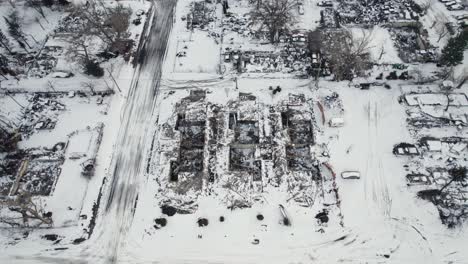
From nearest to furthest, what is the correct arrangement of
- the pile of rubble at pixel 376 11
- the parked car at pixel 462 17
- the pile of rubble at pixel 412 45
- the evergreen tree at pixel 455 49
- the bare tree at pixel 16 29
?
the evergreen tree at pixel 455 49, the pile of rubble at pixel 412 45, the parked car at pixel 462 17, the bare tree at pixel 16 29, the pile of rubble at pixel 376 11

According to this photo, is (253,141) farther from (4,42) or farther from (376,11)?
(4,42)

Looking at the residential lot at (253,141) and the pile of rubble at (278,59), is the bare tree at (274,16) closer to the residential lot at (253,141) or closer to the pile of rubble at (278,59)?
the residential lot at (253,141)

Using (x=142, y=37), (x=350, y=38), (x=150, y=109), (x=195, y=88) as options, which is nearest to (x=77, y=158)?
(x=150, y=109)

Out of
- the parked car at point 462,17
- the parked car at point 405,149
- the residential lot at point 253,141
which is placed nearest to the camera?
the residential lot at point 253,141

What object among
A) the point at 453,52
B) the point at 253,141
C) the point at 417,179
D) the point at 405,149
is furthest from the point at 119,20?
the point at 453,52

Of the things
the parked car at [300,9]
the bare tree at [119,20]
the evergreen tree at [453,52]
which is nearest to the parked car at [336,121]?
the evergreen tree at [453,52]

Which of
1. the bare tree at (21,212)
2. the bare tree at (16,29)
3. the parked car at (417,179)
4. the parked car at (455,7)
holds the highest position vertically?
the parked car at (455,7)

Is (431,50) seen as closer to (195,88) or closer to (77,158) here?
(195,88)
